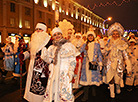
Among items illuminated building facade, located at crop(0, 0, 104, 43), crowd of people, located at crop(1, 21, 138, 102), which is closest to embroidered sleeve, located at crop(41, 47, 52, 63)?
crowd of people, located at crop(1, 21, 138, 102)

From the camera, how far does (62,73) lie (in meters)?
3.39

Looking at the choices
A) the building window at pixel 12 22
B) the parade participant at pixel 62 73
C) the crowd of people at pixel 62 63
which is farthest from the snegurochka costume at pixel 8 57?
the building window at pixel 12 22

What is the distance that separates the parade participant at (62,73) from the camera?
10.8 feet

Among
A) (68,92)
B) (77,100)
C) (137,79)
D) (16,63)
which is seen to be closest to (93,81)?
(77,100)

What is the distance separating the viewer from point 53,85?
343cm

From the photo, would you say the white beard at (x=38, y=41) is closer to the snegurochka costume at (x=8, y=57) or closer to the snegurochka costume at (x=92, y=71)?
the snegurochka costume at (x=92, y=71)

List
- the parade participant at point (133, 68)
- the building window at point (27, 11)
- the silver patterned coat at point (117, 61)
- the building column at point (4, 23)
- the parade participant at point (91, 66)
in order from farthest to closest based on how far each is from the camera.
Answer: the building window at point (27, 11)
the building column at point (4, 23)
the parade participant at point (133, 68)
the silver patterned coat at point (117, 61)
the parade participant at point (91, 66)

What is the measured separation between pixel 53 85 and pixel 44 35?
1.52 metres

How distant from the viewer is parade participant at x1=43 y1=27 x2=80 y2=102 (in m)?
3.29

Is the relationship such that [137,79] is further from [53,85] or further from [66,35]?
[53,85]

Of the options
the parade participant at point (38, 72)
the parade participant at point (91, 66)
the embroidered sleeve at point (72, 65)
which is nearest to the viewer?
the embroidered sleeve at point (72, 65)

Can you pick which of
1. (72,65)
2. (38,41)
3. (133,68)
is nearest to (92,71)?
(72,65)

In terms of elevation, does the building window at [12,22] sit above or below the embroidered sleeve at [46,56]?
above

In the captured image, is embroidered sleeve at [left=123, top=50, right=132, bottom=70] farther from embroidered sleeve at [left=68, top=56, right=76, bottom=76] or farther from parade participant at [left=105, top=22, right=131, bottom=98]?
embroidered sleeve at [left=68, top=56, right=76, bottom=76]
